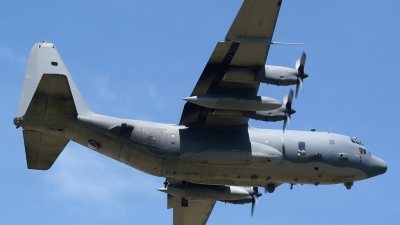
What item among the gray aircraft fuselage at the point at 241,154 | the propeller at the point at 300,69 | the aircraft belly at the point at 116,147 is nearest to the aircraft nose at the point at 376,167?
the gray aircraft fuselage at the point at 241,154

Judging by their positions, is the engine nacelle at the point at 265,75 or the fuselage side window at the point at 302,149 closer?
the engine nacelle at the point at 265,75

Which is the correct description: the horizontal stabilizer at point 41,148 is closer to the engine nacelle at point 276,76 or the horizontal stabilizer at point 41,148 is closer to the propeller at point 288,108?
the engine nacelle at point 276,76

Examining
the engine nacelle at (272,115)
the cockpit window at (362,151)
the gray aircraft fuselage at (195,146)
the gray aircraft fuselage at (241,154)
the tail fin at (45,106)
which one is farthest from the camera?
the cockpit window at (362,151)

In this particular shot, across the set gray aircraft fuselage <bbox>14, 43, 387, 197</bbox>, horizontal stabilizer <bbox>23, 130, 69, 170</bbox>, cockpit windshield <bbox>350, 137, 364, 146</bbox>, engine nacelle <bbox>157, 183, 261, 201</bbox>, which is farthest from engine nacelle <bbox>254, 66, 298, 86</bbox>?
horizontal stabilizer <bbox>23, 130, 69, 170</bbox>

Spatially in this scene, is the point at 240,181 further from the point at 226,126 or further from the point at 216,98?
the point at 216,98

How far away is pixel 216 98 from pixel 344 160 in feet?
25.2

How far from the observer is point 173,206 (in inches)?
1533

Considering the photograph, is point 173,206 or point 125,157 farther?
point 173,206

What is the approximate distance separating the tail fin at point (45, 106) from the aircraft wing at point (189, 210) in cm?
777

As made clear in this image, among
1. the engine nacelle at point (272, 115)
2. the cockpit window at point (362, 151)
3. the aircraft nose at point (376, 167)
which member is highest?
the engine nacelle at point (272, 115)

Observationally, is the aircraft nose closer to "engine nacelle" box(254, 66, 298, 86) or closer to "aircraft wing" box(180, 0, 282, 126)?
"aircraft wing" box(180, 0, 282, 126)

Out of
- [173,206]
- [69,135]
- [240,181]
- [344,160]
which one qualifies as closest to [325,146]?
[344,160]

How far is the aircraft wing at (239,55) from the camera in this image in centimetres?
2922

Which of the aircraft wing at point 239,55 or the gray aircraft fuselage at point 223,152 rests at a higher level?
the aircraft wing at point 239,55
